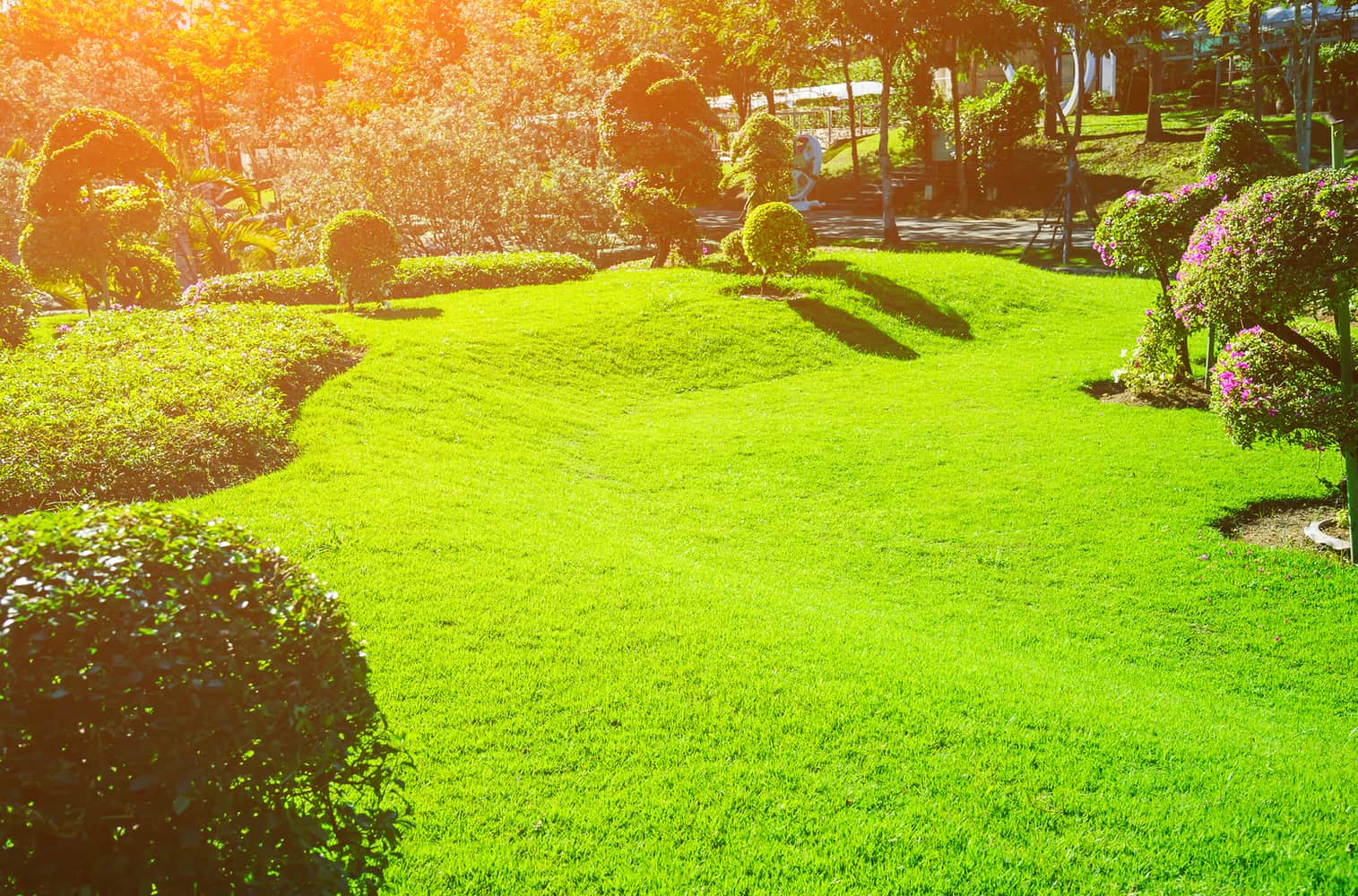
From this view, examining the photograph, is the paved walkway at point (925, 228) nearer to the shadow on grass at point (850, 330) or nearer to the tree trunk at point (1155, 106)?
the tree trunk at point (1155, 106)

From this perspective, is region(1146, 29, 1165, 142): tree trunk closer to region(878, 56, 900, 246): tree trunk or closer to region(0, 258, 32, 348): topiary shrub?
region(878, 56, 900, 246): tree trunk

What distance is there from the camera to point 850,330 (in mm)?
19891

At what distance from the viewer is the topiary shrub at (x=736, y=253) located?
23234 millimetres

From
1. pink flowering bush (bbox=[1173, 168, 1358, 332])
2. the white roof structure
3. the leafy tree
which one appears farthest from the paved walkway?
pink flowering bush (bbox=[1173, 168, 1358, 332])

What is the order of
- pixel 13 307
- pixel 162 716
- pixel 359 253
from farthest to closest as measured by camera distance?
pixel 359 253 < pixel 13 307 < pixel 162 716

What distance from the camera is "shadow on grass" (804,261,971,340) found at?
20.4 meters

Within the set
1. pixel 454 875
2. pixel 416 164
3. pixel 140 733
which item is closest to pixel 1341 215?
pixel 454 875

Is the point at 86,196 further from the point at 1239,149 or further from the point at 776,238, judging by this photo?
the point at 1239,149

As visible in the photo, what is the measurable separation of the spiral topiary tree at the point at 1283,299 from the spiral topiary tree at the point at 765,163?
13820 mm

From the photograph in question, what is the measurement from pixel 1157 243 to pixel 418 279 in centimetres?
1552

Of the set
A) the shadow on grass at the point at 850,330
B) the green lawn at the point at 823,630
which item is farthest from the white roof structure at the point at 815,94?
the green lawn at the point at 823,630

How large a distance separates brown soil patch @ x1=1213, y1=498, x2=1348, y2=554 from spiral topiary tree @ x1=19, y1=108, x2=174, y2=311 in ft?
64.2

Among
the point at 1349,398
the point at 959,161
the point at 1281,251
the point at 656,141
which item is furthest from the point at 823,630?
the point at 959,161

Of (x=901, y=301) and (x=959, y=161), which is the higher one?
(x=959, y=161)
